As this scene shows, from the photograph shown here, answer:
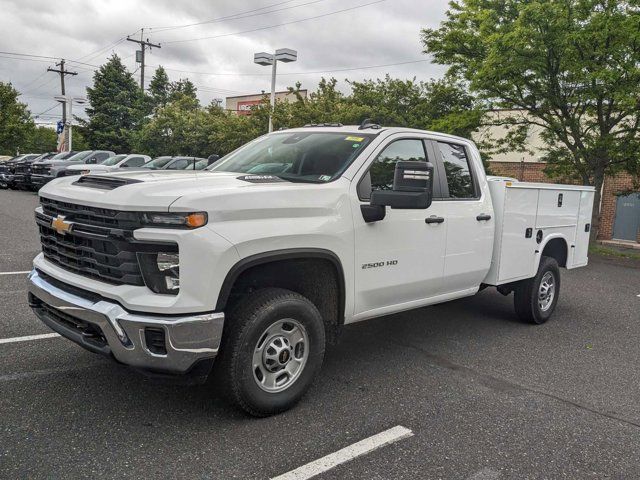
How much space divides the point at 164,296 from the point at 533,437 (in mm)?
2499

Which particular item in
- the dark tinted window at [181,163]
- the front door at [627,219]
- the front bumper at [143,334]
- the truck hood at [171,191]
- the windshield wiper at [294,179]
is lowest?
the front door at [627,219]

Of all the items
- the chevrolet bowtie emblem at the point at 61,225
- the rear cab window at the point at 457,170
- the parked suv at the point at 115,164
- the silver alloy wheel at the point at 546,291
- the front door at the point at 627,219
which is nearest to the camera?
the chevrolet bowtie emblem at the point at 61,225

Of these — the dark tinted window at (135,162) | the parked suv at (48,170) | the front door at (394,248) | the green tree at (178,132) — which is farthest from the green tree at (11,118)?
the front door at (394,248)

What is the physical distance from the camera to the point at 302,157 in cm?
443

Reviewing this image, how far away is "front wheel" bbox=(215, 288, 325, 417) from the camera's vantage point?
10.9 feet

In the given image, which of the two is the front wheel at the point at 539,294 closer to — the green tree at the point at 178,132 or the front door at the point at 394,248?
the front door at the point at 394,248

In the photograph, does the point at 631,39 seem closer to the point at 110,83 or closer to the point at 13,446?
the point at 13,446

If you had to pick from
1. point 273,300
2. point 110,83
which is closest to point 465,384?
point 273,300

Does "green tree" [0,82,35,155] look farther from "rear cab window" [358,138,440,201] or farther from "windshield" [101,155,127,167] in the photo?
"rear cab window" [358,138,440,201]

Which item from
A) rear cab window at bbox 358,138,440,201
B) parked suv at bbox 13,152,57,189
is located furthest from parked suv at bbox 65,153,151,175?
rear cab window at bbox 358,138,440,201

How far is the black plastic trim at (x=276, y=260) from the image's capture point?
320 centimetres

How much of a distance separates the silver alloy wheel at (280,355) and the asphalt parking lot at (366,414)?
247 mm

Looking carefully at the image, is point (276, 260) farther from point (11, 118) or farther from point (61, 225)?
point (11, 118)

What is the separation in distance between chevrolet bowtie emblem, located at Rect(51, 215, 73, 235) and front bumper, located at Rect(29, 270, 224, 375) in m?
0.48
